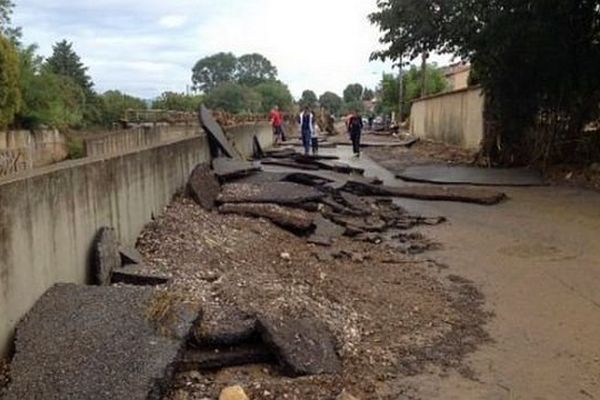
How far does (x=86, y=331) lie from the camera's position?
14.2ft

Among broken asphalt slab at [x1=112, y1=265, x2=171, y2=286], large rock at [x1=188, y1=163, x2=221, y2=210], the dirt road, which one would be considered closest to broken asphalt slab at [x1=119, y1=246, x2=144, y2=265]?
broken asphalt slab at [x1=112, y1=265, x2=171, y2=286]

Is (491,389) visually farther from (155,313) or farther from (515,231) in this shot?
(515,231)

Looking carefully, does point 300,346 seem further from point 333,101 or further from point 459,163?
point 333,101

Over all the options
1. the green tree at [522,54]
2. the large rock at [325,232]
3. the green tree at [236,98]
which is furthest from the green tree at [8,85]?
the green tree at [236,98]

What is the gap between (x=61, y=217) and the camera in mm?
5234

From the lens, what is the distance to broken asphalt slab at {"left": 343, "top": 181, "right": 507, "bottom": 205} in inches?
502

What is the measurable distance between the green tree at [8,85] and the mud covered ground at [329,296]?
23144 millimetres

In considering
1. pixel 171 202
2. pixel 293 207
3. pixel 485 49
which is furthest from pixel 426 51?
pixel 171 202

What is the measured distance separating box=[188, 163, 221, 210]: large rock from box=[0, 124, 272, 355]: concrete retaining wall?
1.58 meters

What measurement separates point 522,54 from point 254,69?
487ft

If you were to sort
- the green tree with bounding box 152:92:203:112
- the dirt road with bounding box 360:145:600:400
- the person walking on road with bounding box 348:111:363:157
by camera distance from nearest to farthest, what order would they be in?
the dirt road with bounding box 360:145:600:400 < the person walking on road with bounding box 348:111:363:157 < the green tree with bounding box 152:92:203:112

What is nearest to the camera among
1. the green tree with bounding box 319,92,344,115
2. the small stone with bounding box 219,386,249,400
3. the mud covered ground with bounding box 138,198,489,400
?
the small stone with bounding box 219,386,249,400

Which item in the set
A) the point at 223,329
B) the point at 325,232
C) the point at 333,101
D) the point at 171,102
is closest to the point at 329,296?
the point at 223,329

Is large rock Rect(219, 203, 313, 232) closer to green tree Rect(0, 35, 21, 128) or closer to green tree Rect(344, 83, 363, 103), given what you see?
green tree Rect(0, 35, 21, 128)
